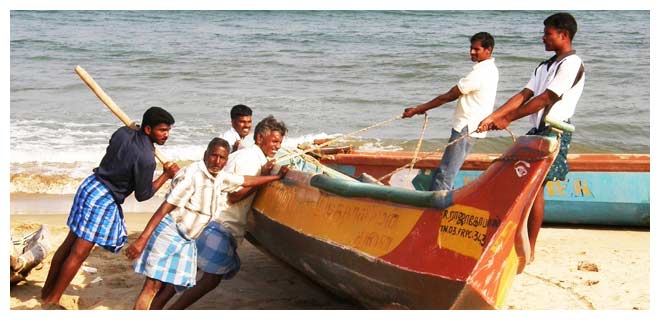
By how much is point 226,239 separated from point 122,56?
14.9 meters

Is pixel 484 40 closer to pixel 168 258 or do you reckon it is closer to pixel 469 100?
pixel 469 100

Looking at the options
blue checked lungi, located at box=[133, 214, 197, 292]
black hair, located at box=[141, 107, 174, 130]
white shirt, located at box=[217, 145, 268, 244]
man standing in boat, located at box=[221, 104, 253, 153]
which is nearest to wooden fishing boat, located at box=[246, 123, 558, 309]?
white shirt, located at box=[217, 145, 268, 244]

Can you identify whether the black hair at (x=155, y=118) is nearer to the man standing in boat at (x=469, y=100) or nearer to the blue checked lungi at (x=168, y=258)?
the blue checked lungi at (x=168, y=258)

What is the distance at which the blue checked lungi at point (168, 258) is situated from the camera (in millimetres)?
4988

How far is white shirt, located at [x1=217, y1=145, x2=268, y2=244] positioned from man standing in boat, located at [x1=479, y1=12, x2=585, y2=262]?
1.49 metres

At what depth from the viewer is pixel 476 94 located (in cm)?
617

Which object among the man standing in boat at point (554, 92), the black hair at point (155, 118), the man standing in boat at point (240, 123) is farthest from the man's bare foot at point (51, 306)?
the man standing in boat at point (554, 92)

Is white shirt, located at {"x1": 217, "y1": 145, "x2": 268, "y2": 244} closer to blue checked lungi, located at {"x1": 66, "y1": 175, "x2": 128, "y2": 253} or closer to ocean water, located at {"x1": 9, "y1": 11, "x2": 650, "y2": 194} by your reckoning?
blue checked lungi, located at {"x1": 66, "y1": 175, "x2": 128, "y2": 253}

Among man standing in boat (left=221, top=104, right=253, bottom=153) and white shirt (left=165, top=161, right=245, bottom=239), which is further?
man standing in boat (left=221, top=104, right=253, bottom=153)

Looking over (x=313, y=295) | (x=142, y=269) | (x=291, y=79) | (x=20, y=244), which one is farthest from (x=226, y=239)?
(x=291, y=79)

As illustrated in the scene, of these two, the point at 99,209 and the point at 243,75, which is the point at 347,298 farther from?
the point at 243,75

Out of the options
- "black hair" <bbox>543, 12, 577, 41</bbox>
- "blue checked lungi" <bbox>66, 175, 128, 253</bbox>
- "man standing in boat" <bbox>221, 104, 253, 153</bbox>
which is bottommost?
"blue checked lungi" <bbox>66, 175, 128, 253</bbox>

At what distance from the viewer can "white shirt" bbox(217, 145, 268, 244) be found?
17.9 ft

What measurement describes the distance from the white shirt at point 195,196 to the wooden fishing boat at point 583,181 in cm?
286
